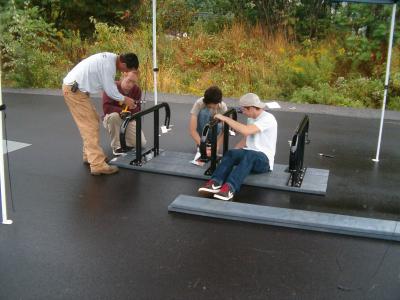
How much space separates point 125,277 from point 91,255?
0.48 meters

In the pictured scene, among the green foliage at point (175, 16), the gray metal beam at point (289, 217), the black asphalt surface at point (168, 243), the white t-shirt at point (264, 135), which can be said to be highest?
the green foliage at point (175, 16)

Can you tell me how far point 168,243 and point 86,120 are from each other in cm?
225

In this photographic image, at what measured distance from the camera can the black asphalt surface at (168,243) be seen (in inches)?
143

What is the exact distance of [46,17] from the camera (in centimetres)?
1630

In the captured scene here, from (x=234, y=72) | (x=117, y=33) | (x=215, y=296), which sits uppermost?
(x=117, y=33)

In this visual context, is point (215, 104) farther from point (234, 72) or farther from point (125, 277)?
point (234, 72)

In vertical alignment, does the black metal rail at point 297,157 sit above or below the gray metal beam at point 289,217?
above

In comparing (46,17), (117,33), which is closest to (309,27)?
(117,33)

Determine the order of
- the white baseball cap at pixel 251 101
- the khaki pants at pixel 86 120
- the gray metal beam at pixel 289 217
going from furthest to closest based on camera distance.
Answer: the khaki pants at pixel 86 120 < the white baseball cap at pixel 251 101 < the gray metal beam at pixel 289 217

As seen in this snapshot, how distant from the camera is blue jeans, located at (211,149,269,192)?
17.4ft

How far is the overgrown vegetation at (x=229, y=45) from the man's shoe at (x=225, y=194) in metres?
6.75

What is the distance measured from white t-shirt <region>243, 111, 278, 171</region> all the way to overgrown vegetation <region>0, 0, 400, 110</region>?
20.1 feet

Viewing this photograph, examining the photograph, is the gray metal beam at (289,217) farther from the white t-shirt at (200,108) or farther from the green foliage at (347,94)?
the green foliage at (347,94)

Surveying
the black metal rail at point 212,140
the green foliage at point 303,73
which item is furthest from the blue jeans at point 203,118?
the green foliage at point 303,73
